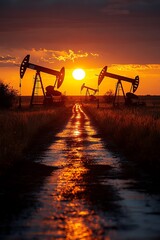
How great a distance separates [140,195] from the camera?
34.4 ft

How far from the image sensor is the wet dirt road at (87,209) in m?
7.18

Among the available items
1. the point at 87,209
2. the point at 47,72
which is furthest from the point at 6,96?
the point at 87,209

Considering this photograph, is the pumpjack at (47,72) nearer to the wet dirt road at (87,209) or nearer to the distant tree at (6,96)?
the distant tree at (6,96)

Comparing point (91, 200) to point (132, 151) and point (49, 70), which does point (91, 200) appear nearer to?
point (132, 151)

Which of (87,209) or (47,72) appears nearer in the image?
(87,209)

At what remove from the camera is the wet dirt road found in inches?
283

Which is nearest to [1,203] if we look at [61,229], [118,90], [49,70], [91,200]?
[91,200]

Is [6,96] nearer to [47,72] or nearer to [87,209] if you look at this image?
[47,72]

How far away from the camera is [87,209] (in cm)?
894

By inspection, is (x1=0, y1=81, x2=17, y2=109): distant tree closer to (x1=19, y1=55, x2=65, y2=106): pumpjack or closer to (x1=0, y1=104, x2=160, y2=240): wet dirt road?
(x1=19, y1=55, x2=65, y2=106): pumpjack

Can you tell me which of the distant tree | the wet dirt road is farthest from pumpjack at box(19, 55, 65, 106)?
the wet dirt road

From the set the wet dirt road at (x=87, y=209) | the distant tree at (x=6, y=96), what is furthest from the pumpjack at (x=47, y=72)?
the wet dirt road at (x=87, y=209)

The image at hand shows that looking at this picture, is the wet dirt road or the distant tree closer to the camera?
the wet dirt road

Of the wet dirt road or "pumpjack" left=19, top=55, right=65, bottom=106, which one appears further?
"pumpjack" left=19, top=55, right=65, bottom=106
